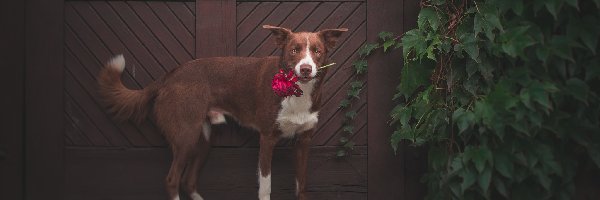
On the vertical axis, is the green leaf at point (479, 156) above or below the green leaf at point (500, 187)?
above

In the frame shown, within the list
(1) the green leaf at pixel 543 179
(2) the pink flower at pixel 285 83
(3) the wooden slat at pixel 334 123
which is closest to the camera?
(1) the green leaf at pixel 543 179

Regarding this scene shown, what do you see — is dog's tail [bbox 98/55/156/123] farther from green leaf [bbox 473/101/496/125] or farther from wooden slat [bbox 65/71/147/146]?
green leaf [bbox 473/101/496/125]

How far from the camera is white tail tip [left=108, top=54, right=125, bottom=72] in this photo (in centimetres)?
454

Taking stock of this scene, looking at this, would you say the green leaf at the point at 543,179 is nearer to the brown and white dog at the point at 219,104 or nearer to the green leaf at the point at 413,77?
the green leaf at the point at 413,77

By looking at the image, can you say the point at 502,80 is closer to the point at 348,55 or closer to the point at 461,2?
the point at 461,2

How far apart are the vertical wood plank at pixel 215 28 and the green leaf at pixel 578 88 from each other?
6.78 ft

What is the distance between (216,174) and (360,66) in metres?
1.18

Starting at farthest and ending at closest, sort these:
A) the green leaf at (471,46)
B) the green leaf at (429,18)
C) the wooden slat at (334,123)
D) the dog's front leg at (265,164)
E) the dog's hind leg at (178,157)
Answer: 1. the wooden slat at (334,123)
2. the dog's hind leg at (178,157)
3. the dog's front leg at (265,164)
4. the green leaf at (429,18)
5. the green leaf at (471,46)

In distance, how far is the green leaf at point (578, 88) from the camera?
3.70 m

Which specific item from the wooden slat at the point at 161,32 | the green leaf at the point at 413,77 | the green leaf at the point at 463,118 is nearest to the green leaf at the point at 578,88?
the green leaf at the point at 463,118

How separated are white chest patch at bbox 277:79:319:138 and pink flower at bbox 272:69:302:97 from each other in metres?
0.11

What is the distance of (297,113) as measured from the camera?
13.9ft

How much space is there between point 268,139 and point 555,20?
1726mm

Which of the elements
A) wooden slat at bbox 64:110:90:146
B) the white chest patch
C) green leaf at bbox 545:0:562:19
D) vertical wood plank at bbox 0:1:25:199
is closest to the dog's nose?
the white chest patch
